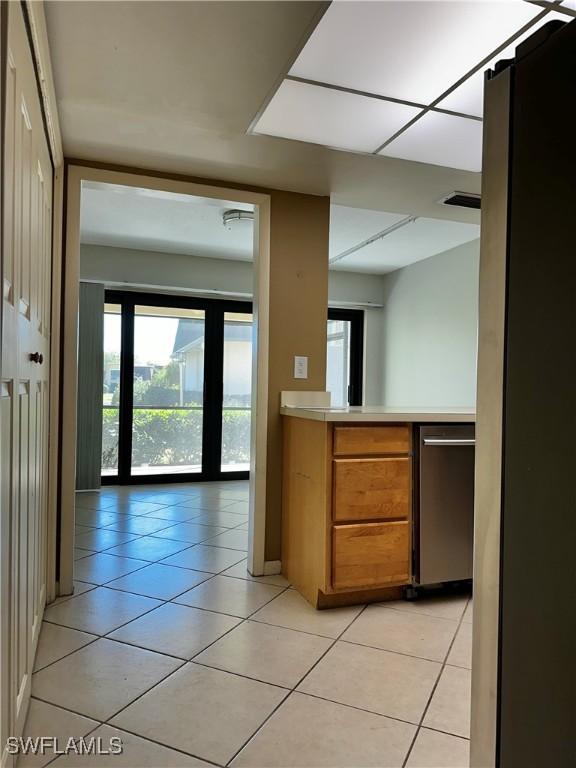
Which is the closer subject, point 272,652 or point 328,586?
point 272,652

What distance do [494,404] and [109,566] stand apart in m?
2.71

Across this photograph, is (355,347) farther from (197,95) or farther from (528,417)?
(528,417)

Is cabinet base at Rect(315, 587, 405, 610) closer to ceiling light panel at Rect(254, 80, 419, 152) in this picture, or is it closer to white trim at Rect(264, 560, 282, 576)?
white trim at Rect(264, 560, 282, 576)

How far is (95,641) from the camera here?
2.02 metres

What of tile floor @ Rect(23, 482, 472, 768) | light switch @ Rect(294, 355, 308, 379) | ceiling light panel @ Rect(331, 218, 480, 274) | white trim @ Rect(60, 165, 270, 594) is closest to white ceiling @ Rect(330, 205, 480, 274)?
ceiling light panel @ Rect(331, 218, 480, 274)

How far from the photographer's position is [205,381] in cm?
551

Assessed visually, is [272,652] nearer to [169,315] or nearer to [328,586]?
[328,586]

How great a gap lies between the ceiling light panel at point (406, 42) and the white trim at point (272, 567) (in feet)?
7.60

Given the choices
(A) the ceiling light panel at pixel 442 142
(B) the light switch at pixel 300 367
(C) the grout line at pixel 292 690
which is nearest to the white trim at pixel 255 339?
(B) the light switch at pixel 300 367

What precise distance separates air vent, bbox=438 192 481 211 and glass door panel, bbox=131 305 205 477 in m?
3.14

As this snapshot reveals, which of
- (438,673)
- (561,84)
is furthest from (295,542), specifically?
(561,84)

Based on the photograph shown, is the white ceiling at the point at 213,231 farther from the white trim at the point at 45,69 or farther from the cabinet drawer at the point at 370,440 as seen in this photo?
the cabinet drawer at the point at 370,440

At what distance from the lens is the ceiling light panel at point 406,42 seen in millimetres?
1508

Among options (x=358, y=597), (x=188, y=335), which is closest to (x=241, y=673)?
(x=358, y=597)
